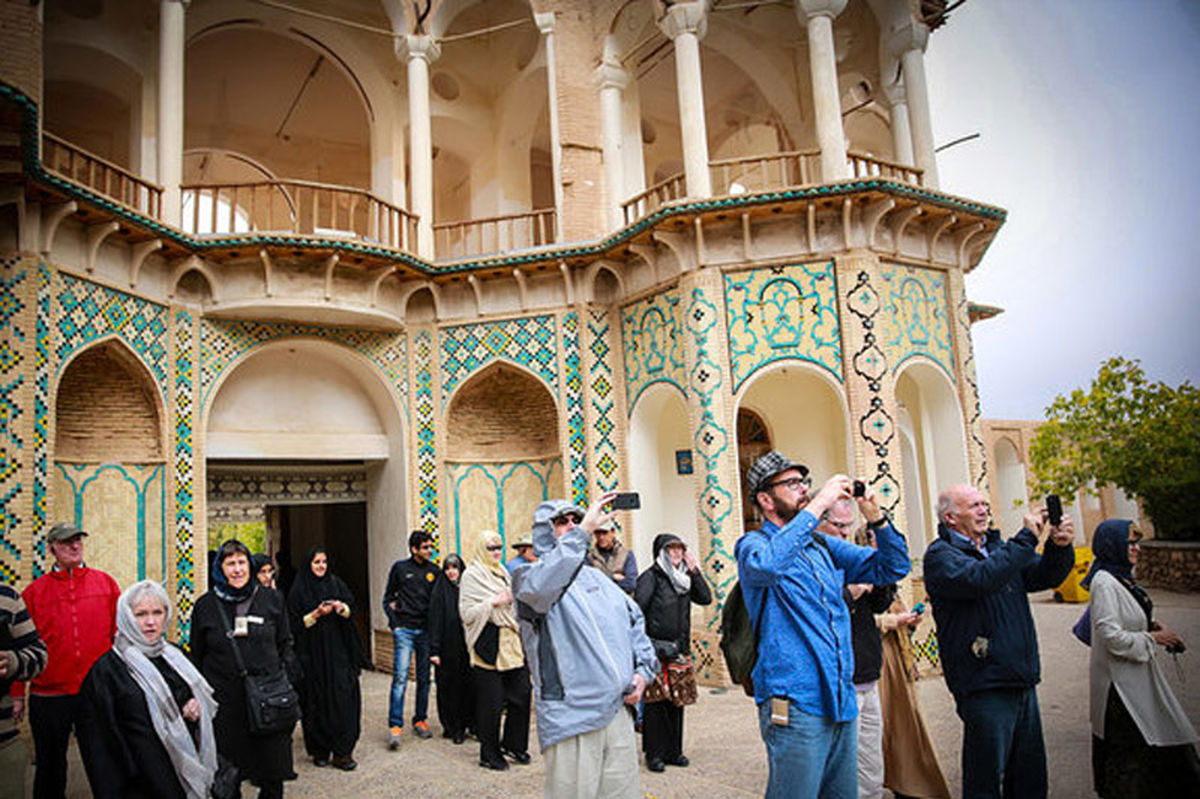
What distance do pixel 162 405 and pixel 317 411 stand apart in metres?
2.27

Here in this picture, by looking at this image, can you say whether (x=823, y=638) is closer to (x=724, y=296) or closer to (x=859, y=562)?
(x=859, y=562)

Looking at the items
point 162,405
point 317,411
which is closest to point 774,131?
point 317,411

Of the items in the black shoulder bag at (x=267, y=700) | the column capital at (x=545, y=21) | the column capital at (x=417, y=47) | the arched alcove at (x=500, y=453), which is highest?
the column capital at (x=545, y=21)

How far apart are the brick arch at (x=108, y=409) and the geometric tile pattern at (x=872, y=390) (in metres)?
8.22

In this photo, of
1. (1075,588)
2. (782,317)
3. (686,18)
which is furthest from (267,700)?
(1075,588)

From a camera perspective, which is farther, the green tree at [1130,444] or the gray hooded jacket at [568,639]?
the green tree at [1130,444]

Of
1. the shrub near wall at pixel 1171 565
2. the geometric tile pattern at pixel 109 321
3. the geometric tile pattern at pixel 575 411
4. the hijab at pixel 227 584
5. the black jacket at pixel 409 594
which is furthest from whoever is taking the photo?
the shrub near wall at pixel 1171 565

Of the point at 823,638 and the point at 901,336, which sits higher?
the point at 901,336

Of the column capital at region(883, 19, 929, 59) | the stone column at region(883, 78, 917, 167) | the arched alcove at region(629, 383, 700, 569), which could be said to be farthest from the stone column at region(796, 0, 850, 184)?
the arched alcove at region(629, 383, 700, 569)

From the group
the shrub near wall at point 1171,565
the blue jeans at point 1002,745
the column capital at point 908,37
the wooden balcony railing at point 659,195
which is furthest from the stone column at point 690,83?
the shrub near wall at point 1171,565

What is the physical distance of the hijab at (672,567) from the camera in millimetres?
6285

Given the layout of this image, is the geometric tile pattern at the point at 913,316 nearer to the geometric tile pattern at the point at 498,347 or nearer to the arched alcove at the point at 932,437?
the arched alcove at the point at 932,437

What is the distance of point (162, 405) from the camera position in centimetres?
970

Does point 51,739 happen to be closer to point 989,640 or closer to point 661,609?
point 661,609
